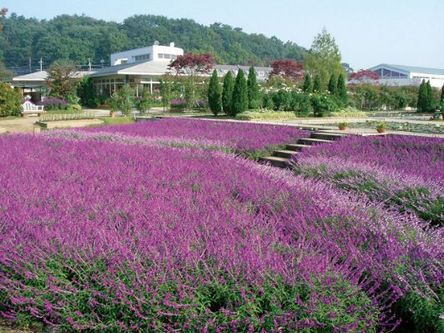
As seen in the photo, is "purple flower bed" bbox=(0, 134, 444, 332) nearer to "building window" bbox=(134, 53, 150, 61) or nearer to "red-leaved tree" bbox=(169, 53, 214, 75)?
"red-leaved tree" bbox=(169, 53, 214, 75)

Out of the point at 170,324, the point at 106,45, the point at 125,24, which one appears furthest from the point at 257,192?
the point at 125,24

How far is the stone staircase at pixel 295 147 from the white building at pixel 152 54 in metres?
53.5

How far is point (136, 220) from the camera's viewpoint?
144 inches

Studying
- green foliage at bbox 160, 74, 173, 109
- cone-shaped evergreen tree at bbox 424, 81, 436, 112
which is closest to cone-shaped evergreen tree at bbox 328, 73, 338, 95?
cone-shaped evergreen tree at bbox 424, 81, 436, 112

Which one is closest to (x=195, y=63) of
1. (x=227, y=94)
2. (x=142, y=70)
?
(x=142, y=70)

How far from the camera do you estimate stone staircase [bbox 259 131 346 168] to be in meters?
9.52

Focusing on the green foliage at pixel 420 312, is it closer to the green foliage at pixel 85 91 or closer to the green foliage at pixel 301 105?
the green foliage at pixel 301 105

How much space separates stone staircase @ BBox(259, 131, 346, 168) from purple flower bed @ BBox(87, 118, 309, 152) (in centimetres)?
17

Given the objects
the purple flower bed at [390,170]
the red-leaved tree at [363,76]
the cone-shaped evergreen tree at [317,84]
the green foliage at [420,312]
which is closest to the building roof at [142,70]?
the cone-shaped evergreen tree at [317,84]

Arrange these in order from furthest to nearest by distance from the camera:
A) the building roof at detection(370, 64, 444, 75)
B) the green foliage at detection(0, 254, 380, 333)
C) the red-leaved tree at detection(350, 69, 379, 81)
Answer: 1. the building roof at detection(370, 64, 444, 75)
2. the red-leaved tree at detection(350, 69, 379, 81)
3. the green foliage at detection(0, 254, 380, 333)

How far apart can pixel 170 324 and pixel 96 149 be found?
5.41 metres

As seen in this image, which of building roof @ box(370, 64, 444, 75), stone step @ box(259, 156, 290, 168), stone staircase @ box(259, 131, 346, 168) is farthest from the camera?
building roof @ box(370, 64, 444, 75)

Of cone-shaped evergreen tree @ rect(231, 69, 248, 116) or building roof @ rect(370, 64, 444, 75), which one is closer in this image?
cone-shaped evergreen tree @ rect(231, 69, 248, 116)

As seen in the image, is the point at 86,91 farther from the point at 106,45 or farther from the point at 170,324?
the point at 106,45
